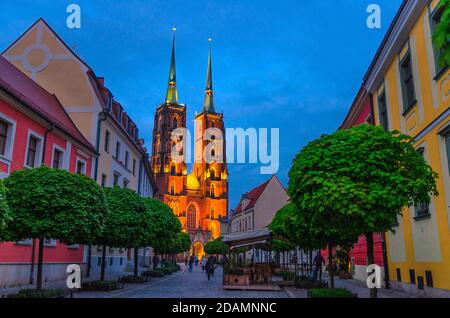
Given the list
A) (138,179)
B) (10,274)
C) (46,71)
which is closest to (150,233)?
(10,274)

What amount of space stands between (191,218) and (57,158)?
306 feet

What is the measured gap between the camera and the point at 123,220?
64.6 feet

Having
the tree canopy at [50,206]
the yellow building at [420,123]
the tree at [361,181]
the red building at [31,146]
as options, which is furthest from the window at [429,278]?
the red building at [31,146]

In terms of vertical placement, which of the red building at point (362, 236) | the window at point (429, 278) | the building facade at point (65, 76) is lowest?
the window at point (429, 278)

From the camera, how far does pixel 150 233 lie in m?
22.1

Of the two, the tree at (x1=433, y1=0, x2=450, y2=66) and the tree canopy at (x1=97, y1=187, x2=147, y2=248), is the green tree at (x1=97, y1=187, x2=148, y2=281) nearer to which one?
the tree canopy at (x1=97, y1=187, x2=147, y2=248)

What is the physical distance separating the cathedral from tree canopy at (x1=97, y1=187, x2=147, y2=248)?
8812 centimetres

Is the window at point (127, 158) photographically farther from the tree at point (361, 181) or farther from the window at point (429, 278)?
the window at point (429, 278)

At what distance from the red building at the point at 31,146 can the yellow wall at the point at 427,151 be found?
644 inches

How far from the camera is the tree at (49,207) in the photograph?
1266 cm

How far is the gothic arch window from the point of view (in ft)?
375

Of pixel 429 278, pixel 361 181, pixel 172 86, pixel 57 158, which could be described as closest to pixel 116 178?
pixel 57 158

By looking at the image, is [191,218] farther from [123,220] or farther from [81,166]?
[123,220]
